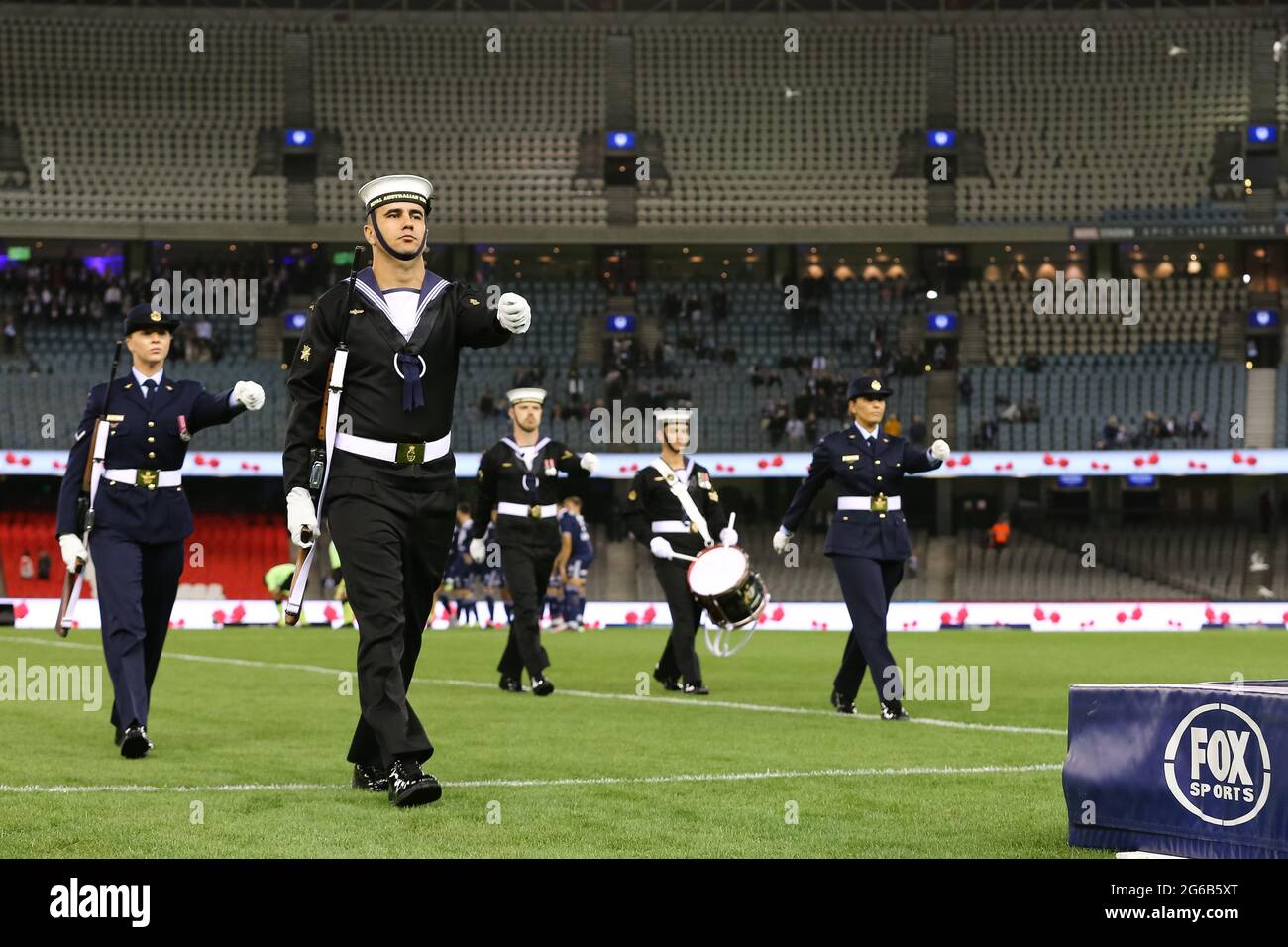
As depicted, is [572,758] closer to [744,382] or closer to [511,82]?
→ [744,382]

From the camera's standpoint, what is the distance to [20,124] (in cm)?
4178

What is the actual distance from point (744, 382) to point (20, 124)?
18.1 m

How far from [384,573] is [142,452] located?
3470mm

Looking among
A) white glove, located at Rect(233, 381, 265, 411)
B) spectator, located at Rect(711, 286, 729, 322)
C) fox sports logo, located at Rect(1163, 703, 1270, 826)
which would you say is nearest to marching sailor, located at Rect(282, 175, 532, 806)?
white glove, located at Rect(233, 381, 265, 411)

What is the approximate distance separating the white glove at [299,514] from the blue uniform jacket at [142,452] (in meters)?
2.91

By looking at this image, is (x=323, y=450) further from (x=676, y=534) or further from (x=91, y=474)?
(x=676, y=534)

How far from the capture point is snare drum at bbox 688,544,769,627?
44.3 ft

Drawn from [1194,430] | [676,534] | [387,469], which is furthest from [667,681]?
[1194,430]

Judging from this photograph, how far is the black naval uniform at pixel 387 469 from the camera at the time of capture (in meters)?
7.52

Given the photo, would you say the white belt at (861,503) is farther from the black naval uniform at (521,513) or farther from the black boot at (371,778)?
the black boot at (371,778)

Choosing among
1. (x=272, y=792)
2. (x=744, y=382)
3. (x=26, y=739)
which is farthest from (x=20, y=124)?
(x=272, y=792)
